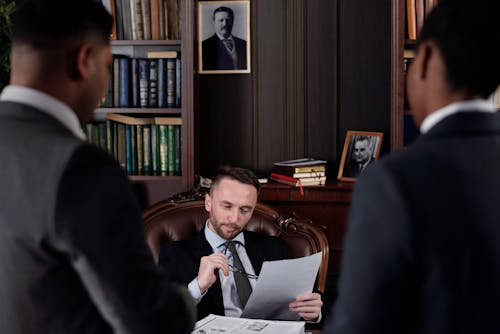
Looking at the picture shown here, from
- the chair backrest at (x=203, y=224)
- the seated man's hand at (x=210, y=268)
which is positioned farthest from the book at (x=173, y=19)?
the seated man's hand at (x=210, y=268)

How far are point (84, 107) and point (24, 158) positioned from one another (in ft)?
0.50

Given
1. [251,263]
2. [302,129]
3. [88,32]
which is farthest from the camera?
[302,129]

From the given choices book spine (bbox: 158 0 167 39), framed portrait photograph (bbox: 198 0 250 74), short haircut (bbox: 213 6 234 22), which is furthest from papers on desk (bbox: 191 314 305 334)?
short haircut (bbox: 213 6 234 22)

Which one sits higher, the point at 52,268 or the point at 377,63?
the point at 377,63

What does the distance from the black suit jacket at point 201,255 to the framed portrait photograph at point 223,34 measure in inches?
52.9

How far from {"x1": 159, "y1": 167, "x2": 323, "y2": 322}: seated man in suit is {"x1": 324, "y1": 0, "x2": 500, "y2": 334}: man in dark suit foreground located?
1.53 meters

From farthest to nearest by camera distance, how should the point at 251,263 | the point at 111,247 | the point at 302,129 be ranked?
the point at 302,129, the point at 251,263, the point at 111,247

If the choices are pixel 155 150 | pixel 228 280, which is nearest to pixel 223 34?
pixel 155 150

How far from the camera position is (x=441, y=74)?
1.08 meters

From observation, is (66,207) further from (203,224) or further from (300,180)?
(300,180)

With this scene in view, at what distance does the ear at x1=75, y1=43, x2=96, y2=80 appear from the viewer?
1172mm

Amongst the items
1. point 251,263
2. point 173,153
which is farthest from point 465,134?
point 173,153

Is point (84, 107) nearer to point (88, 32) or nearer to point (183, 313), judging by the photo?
point (88, 32)

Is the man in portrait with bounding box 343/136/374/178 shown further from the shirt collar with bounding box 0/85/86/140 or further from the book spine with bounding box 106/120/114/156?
the shirt collar with bounding box 0/85/86/140
